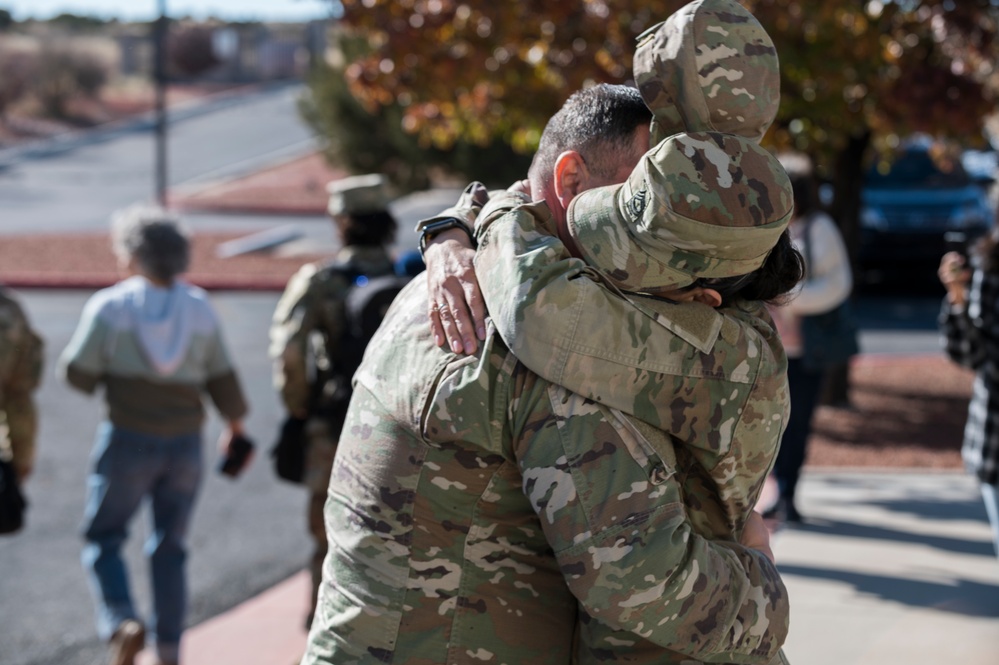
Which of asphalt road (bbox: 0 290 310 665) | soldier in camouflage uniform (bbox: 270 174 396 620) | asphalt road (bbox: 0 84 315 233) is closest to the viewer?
soldier in camouflage uniform (bbox: 270 174 396 620)

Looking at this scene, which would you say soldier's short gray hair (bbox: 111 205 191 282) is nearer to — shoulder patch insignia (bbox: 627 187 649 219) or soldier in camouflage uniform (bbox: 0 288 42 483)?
soldier in camouflage uniform (bbox: 0 288 42 483)

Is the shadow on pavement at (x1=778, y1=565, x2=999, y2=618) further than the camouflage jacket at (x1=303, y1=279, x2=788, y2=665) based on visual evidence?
Yes

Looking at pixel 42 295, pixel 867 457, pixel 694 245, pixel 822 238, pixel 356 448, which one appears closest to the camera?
pixel 694 245

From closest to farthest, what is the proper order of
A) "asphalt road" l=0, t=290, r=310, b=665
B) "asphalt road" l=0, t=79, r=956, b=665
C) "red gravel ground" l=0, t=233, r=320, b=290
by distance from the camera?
"asphalt road" l=0, t=290, r=310, b=665
"asphalt road" l=0, t=79, r=956, b=665
"red gravel ground" l=0, t=233, r=320, b=290

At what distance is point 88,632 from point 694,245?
421 centimetres

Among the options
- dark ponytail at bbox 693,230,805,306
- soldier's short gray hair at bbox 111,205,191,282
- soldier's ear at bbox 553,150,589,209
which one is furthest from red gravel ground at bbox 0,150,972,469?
soldier's ear at bbox 553,150,589,209

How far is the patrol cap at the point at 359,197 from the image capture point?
181 inches

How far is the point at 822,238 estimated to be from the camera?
6113mm

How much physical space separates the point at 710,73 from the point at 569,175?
0.94 feet

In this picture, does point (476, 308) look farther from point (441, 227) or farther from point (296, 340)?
point (296, 340)

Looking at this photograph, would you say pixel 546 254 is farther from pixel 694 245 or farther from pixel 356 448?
pixel 356 448

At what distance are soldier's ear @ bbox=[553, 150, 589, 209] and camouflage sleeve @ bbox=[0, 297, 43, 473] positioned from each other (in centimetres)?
288

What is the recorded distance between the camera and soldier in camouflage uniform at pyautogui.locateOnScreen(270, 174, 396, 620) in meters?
4.48

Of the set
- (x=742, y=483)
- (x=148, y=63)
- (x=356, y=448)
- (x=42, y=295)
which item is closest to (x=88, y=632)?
(x=356, y=448)
